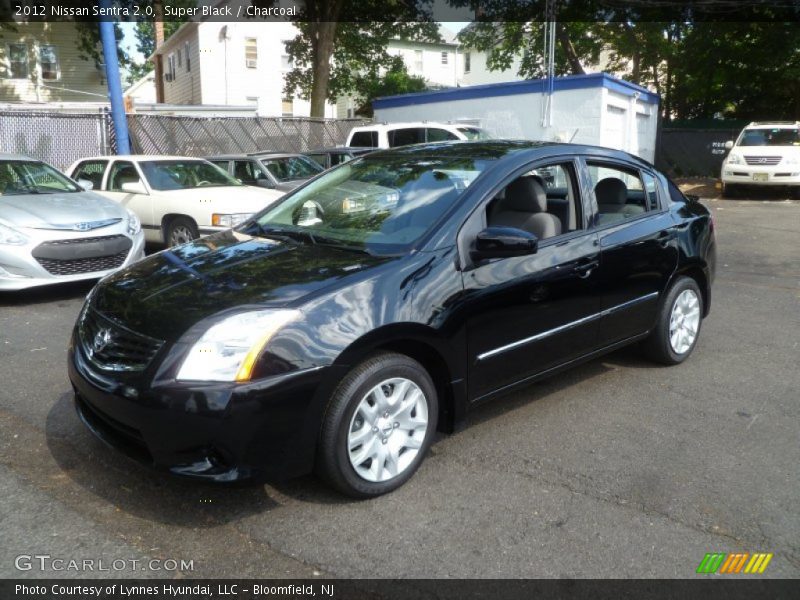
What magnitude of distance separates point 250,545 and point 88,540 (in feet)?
2.20

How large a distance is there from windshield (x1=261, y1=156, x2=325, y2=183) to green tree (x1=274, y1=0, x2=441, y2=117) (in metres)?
10.9

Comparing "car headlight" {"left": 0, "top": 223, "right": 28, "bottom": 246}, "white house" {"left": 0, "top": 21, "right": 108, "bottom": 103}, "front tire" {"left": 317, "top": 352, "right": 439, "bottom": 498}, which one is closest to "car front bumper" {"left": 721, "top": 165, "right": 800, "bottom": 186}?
"car headlight" {"left": 0, "top": 223, "right": 28, "bottom": 246}

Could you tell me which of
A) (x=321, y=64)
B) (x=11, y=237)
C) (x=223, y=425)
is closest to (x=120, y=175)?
(x=11, y=237)

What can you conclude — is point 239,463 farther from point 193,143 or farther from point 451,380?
point 193,143

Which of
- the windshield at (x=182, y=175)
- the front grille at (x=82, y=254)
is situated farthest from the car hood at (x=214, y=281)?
the windshield at (x=182, y=175)

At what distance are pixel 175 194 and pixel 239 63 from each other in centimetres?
2828

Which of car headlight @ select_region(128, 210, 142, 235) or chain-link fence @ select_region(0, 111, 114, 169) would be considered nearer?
car headlight @ select_region(128, 210, 142, 235)

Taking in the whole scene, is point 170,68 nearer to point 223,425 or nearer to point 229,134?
point 229,134

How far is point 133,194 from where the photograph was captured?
9836 mm

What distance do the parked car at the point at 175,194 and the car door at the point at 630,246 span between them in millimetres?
5292

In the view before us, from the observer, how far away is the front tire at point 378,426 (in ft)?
10.3

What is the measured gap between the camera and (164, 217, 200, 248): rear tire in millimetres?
9281

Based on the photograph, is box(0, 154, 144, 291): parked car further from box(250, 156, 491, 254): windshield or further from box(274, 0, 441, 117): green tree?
box(274, 0, 441, 117): green tree

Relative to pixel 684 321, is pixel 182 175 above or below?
above
